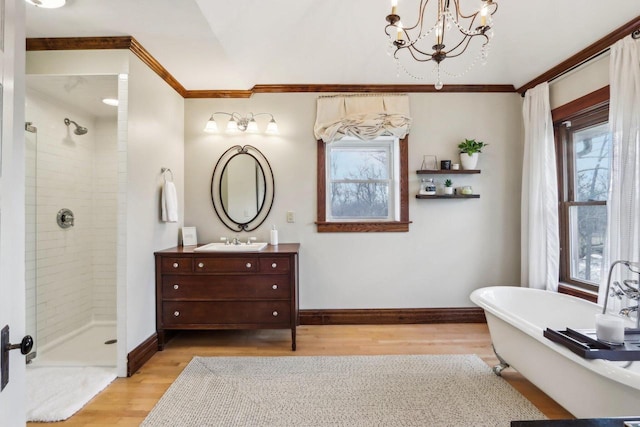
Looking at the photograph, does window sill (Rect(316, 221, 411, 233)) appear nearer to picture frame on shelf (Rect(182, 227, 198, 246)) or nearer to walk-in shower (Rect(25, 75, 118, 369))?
picture frame on shelf (Rect(182, 227, 198, 246))

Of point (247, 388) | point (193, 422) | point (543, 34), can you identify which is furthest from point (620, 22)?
point (193, 422)

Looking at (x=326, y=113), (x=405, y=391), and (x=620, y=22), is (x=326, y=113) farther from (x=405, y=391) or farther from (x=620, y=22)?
(x=405, y=391)

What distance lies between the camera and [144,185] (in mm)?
2562

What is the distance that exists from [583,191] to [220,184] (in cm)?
347

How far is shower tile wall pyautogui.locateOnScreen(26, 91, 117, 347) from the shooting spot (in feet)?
9.07

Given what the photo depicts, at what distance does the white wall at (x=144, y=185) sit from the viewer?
2367 mm

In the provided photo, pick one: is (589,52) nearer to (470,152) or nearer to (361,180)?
(470,152)

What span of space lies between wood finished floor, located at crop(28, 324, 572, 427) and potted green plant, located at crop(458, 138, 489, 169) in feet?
5.55

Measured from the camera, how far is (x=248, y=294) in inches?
107

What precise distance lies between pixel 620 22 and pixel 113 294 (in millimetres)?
5006

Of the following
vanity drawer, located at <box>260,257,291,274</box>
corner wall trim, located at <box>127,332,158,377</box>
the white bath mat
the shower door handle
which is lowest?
the white bath mat

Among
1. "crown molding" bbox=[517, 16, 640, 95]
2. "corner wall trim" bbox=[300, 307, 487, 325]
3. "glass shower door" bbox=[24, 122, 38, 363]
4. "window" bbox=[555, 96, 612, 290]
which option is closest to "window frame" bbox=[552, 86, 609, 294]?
"window" bbox=[555, 96, 612, 290]

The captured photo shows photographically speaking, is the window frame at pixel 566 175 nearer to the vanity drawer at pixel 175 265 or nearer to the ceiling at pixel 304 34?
the ceiling at pixel 304 34

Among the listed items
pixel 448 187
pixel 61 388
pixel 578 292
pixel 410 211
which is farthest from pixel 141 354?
pixel 578 292
